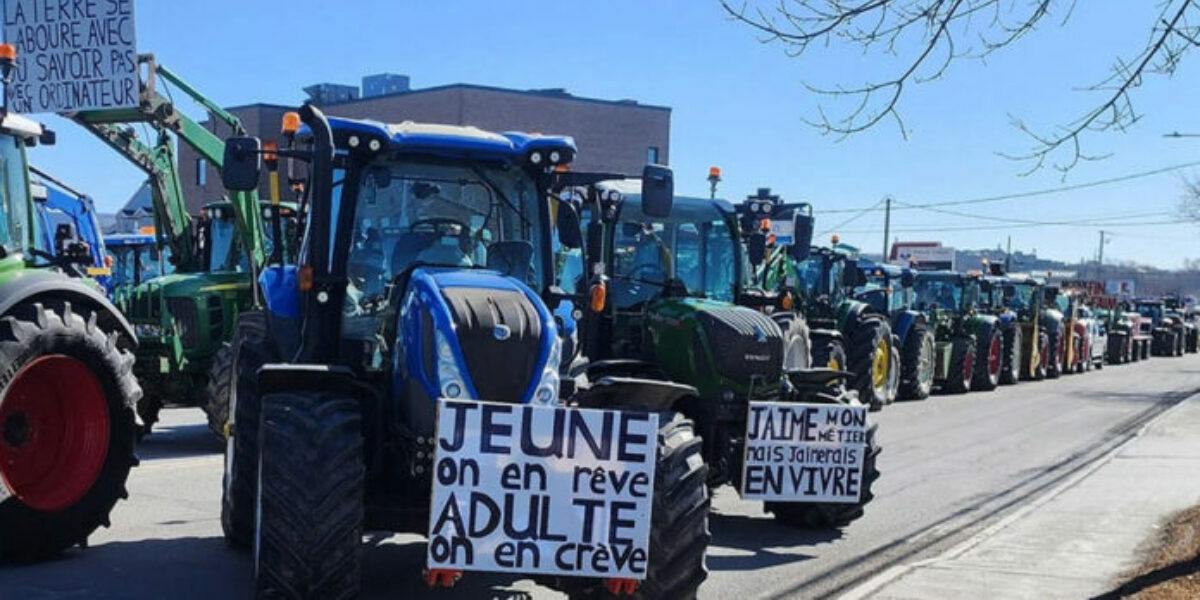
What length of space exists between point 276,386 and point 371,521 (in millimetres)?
762

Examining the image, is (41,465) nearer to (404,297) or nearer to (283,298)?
(283,298)

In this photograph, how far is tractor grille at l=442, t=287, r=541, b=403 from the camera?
5582mm

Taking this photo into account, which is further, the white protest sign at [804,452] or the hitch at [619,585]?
the white protest sign at [804,452]

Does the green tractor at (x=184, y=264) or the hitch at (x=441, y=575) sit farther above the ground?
the green tractor at (x=184, y=264)

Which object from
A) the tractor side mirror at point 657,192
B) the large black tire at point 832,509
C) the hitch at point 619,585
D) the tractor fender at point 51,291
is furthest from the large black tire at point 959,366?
the hitch at point 619,585

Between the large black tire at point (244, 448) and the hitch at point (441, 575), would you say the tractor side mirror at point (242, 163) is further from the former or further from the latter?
the hitch at point (441, 575)

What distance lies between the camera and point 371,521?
18.8 feet

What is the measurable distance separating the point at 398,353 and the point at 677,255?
5.15 metres

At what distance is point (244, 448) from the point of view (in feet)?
23.2

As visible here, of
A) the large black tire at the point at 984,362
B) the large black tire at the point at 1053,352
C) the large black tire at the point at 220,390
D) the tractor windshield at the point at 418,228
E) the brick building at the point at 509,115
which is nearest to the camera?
the tractor windshield at the point at 418,228

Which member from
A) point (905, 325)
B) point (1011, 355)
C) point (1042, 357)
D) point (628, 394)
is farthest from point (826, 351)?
point (1042, 357)

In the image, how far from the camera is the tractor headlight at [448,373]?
554 cm

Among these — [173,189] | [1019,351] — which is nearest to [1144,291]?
[1019,351]

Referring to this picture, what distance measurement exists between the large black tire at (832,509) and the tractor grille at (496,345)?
13.1ft
